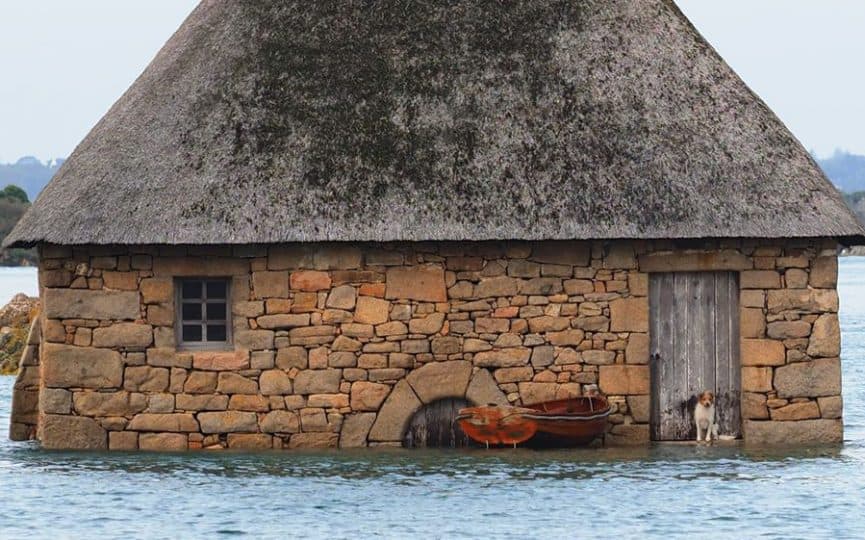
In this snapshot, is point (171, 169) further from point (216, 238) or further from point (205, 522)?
point (205, 522)

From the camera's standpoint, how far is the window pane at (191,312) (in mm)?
18312

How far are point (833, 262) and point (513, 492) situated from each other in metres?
4.80

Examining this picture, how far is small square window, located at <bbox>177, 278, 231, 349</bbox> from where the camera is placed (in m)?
18.3

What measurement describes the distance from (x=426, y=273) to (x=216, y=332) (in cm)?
236

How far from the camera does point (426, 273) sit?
709 inches

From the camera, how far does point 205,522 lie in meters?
14.9

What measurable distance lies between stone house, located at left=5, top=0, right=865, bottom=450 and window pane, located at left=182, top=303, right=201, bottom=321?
0.02 meters

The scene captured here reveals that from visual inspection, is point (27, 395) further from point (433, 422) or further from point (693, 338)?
point (693, 338)

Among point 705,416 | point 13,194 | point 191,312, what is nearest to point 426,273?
point 191,312

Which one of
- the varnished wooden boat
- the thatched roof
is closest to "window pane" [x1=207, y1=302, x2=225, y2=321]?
the thatched roof

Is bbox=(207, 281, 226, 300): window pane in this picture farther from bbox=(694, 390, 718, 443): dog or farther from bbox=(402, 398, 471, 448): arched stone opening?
bbox=(694, 390, 718, 443): dog

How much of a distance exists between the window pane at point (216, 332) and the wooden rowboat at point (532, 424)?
2.68 metres

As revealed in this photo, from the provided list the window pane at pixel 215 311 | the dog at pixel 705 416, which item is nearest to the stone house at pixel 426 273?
the window pane at pixel 215 311

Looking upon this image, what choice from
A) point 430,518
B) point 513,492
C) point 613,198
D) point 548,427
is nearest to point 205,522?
point 430,518
